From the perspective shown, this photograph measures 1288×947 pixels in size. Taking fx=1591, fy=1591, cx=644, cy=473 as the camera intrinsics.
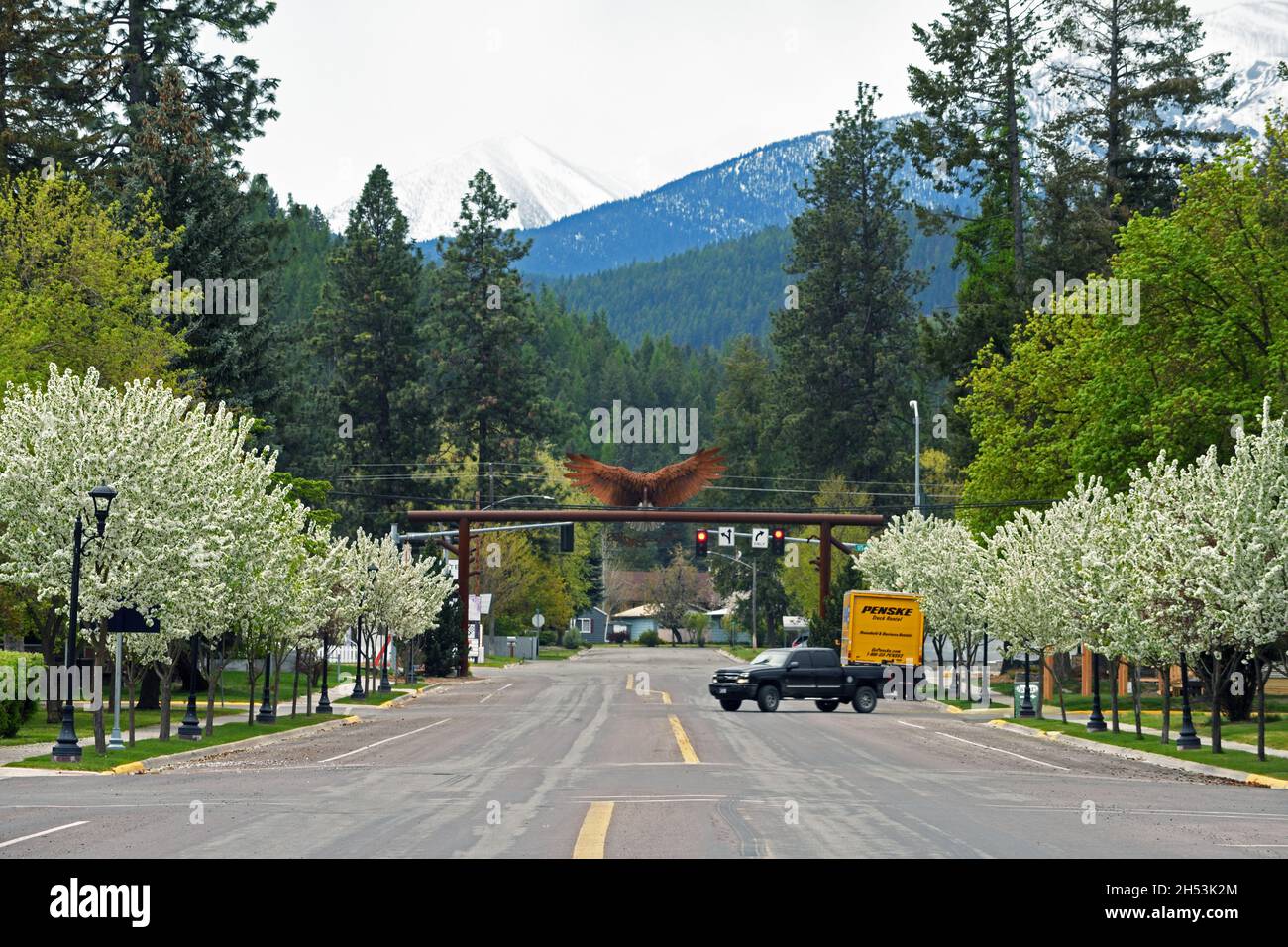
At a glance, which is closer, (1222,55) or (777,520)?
(1222,55)

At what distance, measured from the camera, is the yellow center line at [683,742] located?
30000 millimetres

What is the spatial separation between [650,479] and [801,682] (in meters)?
28.1

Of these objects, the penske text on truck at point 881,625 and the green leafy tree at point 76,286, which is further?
the penske text on truck at point 881,625

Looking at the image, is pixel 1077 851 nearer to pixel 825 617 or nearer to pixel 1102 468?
pixel 1102 468

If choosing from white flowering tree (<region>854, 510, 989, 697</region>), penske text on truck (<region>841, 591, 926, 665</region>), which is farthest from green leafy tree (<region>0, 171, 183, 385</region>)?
white flowering tree (<region>854, 510, 989, 697</region>)

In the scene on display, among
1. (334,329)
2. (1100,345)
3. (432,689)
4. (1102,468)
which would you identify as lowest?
(432,689)

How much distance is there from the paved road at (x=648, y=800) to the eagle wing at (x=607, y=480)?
37556 millimetres

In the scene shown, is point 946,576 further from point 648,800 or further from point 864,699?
point 648,800

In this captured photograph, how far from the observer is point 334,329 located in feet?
346

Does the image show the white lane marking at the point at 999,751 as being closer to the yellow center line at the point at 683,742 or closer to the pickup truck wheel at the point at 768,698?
the yellow center line at the point at 683,742

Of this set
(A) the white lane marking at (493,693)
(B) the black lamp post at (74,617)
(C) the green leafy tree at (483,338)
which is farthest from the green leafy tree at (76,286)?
(C) the green leafy tree at (483,338)

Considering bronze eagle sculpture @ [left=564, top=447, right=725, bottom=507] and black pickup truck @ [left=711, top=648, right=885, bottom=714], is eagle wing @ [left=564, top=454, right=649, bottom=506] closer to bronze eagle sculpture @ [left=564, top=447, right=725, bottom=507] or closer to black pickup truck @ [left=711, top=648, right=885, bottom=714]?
bronze eagle sculpture @ [left=564, top=447, right=725, bottom=507]
